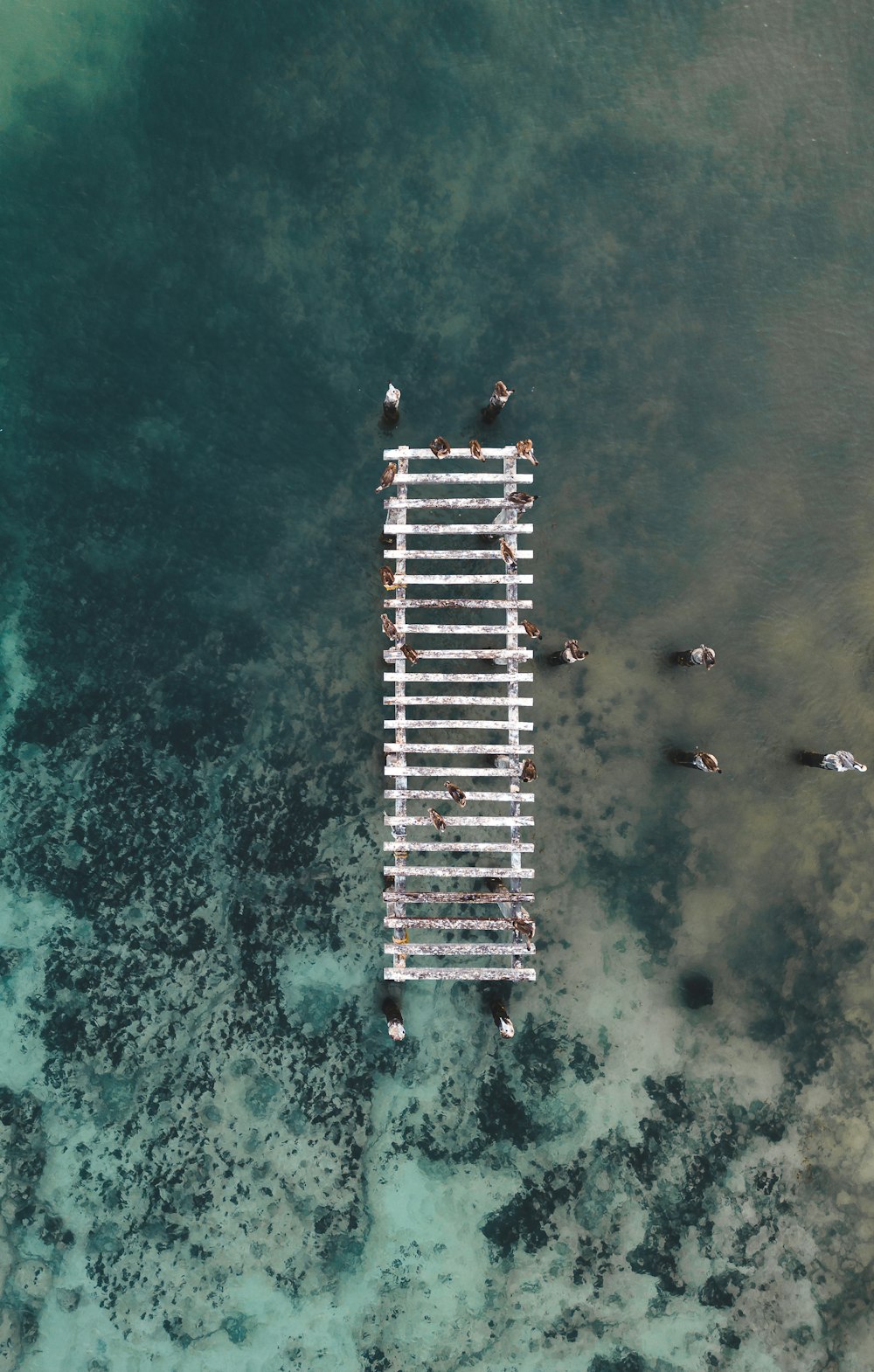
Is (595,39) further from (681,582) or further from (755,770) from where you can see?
(755,770)

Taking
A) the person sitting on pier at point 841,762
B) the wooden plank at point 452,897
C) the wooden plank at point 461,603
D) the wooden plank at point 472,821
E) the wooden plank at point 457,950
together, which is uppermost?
the wooden plank at point 461,603

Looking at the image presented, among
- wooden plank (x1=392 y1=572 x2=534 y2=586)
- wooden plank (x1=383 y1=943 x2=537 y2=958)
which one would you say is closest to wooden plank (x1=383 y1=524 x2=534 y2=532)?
wooden plank (x1=392 y1=572 x2=534 y2=586)

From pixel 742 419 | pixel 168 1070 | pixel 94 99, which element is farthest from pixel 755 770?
pixel 94 99

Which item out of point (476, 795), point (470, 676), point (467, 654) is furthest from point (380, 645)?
point (476, 795)

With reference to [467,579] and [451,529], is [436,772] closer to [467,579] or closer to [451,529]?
[467,579]

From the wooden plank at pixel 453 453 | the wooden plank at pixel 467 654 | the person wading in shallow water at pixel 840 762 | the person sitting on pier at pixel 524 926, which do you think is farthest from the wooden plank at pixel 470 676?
the person wading in shallow water at pixel 840 762

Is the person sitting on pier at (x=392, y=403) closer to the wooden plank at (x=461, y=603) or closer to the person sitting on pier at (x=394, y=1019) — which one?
the wooden plank at (x=461, y=603)
